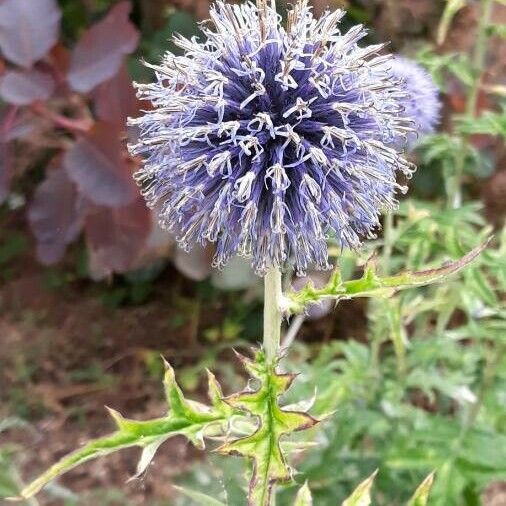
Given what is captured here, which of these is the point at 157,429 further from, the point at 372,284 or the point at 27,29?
the point at 27,29

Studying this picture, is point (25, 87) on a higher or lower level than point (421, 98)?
higher

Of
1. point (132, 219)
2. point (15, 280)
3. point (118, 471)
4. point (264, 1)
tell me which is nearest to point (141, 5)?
point (132, 219)

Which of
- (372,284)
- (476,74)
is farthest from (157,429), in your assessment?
(476,74)

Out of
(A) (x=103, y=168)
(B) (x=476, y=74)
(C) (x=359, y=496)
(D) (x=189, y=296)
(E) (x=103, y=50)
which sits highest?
(E) (x=103, y=50)

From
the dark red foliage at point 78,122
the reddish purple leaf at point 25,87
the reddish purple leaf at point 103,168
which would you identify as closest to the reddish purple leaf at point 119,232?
the dark red foliage at point 78,122

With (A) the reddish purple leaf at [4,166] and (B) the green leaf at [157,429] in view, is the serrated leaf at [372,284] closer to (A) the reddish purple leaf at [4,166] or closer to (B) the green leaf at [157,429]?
(B) the green leaf at [157,429]

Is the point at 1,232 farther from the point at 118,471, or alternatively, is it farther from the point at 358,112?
the point at 358,112
